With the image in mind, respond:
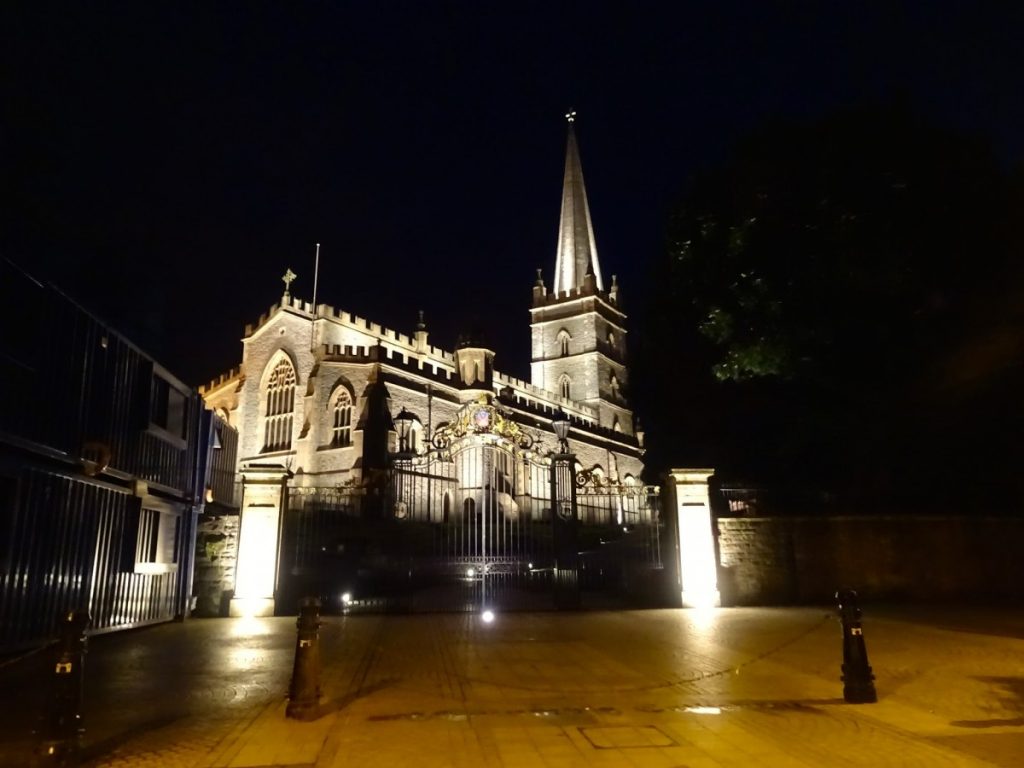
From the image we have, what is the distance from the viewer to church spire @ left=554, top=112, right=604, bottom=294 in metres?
62.7

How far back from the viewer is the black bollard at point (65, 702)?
4215 mm

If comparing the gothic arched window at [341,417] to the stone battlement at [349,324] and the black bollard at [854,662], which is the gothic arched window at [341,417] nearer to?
the stone battlement at [349,324]

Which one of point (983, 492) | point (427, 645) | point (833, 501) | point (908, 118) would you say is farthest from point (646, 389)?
point (427, 645)

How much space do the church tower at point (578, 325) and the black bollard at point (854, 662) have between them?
52285 millimetres

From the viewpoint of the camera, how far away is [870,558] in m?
13.9

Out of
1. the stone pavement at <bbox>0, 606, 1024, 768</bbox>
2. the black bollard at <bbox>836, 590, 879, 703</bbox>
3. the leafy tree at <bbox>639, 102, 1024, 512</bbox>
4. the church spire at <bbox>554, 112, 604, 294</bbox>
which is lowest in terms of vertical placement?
the stone pavement at <bbox>0, 606, 1024, 768</bbox>

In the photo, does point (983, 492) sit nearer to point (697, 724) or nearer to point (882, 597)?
point (882, 597)

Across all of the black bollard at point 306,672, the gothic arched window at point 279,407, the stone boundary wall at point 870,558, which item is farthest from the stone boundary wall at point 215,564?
the gothic arched window at point 279,407

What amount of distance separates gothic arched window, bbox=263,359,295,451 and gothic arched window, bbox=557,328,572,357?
2827 cm

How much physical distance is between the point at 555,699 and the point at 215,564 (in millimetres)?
8816

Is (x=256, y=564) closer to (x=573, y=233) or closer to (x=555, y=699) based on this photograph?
(x=555, y=699)

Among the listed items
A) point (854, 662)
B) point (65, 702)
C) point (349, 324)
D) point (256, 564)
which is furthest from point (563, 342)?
point (65, 702)

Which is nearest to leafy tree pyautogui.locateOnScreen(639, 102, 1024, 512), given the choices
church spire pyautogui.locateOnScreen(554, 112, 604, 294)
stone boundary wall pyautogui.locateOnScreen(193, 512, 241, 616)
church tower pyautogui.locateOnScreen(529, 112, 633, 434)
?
stone boundary wall pyautogui.locateOnScreen(193, 512, 241, 616)

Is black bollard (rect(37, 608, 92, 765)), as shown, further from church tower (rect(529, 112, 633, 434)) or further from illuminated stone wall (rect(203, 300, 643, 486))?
church tower (rect(529, 112, 633, 434))
